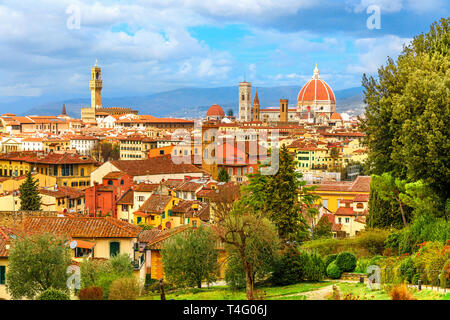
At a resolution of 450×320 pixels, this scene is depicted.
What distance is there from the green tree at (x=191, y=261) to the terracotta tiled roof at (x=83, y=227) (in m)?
1.30

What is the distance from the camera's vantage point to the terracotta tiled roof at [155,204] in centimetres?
2385

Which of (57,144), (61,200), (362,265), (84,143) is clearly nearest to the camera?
(362,265)

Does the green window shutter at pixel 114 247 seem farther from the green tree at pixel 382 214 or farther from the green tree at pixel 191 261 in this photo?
the green tree at pixel 382 214

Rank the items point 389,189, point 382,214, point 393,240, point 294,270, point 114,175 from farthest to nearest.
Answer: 1. point 114,175
2. point 382,214
3. point 389,189
4. point 393,240
5. point 294,270

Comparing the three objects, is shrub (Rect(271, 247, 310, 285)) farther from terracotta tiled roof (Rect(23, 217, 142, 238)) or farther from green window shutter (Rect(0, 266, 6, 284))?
green window shutter (Rect(0, 266, 6, 284))

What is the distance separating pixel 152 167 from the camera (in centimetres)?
4038

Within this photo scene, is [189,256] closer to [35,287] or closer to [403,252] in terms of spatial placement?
[35,287]

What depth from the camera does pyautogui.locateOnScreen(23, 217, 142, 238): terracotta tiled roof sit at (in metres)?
13.3

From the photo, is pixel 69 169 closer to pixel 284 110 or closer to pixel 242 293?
pixel 242 293

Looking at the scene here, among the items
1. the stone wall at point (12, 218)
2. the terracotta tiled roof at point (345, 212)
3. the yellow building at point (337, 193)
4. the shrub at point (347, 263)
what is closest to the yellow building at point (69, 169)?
the yellow building at point (337, 193)

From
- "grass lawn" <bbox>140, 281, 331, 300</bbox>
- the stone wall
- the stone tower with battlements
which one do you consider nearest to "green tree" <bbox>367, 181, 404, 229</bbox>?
"grass lawn" <bbox>140, 281, 331, 300</bbox>

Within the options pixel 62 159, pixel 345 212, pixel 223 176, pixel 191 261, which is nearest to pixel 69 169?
→ pixel 62 159

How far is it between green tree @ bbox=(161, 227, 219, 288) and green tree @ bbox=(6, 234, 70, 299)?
8.26ft

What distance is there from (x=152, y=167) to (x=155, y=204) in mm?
16281
